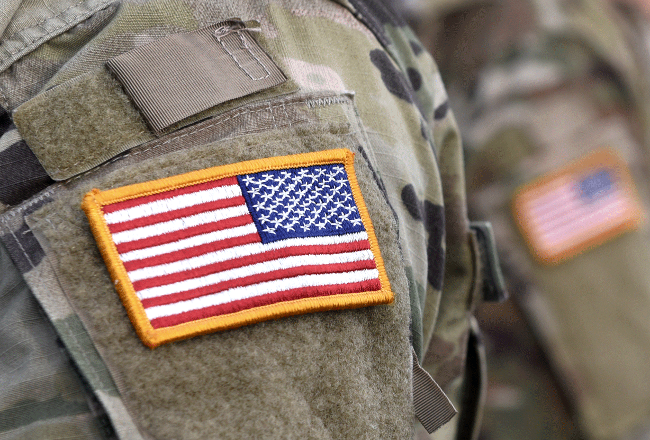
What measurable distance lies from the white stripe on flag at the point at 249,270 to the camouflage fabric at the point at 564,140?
0.95 metres

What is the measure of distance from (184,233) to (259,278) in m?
0.07

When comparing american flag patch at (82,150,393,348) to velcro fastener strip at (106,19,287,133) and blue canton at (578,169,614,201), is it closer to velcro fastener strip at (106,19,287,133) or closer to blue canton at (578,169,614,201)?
velcro fastener strip at (106,19,287,133)

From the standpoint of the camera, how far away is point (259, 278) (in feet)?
1.54

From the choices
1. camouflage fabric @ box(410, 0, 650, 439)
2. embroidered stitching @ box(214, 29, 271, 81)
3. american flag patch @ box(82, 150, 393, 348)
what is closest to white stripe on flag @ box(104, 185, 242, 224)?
american flag patch @ box(82, 150, 393, 348)

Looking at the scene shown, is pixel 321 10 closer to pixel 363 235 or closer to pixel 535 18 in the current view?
pixel 363 235

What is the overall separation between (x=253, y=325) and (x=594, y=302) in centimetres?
120

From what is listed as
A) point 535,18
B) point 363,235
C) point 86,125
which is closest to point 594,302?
point 535,18

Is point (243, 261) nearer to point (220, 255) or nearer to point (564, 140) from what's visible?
point (220, 255)

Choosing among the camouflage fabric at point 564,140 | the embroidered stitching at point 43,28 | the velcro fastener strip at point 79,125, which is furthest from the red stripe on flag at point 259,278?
the camouflage fabric at point 564,140

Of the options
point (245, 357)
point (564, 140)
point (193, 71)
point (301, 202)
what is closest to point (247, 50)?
point (193, 71)

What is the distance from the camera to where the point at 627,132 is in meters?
1.43

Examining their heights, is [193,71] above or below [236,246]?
above

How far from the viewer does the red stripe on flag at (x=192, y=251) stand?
0.45 metres

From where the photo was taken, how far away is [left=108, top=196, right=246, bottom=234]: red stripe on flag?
0.45 metres
